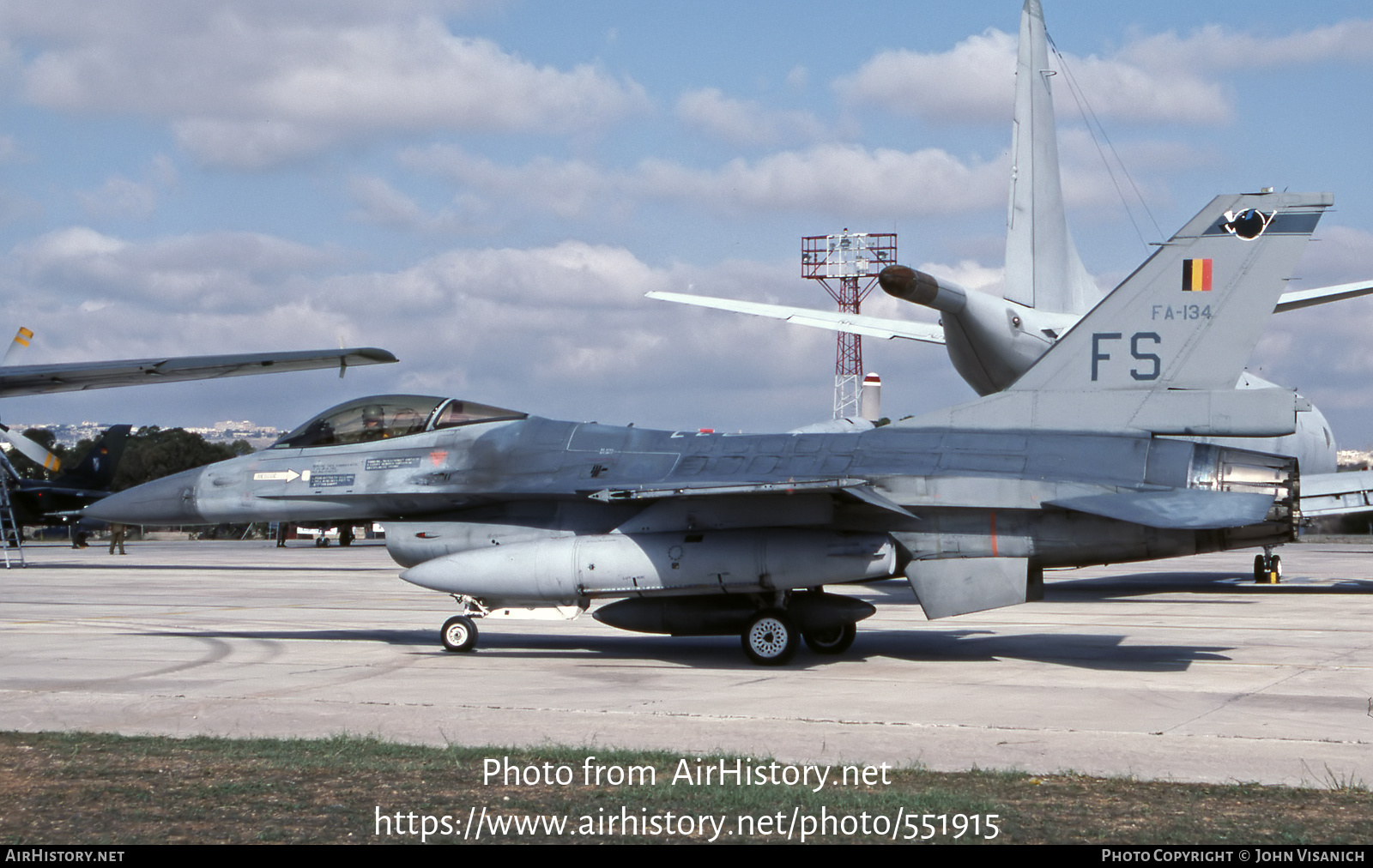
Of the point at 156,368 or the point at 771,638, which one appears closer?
the point at 771,638

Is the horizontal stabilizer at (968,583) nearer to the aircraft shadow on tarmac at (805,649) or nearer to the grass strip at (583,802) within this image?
the aircraft shadow on tarmac at (805,649)

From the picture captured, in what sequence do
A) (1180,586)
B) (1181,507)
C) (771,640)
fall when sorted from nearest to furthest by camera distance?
1. (1181,507)
2. (771,640)
3. (1180,586)

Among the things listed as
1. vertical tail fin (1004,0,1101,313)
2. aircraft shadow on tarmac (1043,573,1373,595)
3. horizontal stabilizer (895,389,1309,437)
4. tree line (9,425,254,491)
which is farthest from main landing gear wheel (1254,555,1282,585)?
tree line (9,425,254,491)

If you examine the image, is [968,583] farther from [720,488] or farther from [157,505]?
[157,505]

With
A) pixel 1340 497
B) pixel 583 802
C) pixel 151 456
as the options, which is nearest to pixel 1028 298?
pixel 1340 497

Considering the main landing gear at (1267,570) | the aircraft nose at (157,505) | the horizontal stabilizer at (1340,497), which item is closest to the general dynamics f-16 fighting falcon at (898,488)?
the aircraft nose at (157,505)

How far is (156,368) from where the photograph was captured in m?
32.2

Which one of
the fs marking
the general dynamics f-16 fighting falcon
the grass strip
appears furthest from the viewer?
the fs marking

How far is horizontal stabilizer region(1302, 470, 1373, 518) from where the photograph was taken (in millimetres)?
23266

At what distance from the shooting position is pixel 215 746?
26.3 ft

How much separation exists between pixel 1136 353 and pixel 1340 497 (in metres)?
14.0

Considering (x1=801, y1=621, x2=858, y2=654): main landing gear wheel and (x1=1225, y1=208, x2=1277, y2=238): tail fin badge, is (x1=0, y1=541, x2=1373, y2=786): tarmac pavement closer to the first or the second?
(x1=801, y1=621, x2=858, y2=654): main landing gear wheel

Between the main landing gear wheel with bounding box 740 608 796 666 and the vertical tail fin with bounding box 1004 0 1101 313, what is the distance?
478 inches

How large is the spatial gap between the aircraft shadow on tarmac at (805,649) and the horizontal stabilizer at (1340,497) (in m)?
10.2
